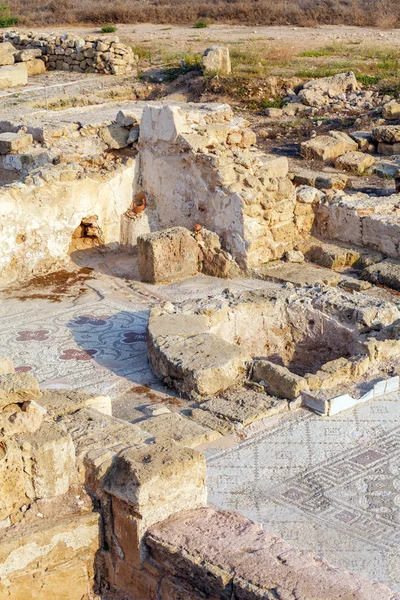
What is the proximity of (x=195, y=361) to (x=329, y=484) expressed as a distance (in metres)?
1.81

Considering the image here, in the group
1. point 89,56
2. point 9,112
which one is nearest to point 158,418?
point 9,112

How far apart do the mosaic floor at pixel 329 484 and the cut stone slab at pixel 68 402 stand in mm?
807

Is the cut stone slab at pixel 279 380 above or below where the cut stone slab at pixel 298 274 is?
above

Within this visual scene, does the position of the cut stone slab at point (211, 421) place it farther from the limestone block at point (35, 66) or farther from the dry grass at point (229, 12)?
the dry grass at point (229, 12)

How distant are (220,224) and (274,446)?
4844 mm

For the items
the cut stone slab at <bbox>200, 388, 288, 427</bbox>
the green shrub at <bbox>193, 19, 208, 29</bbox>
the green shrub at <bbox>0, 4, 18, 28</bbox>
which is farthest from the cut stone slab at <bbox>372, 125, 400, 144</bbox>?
the green shrub at <bbox>0, 4, 18, 28</bbox>

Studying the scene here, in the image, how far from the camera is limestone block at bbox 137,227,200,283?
10.3 m

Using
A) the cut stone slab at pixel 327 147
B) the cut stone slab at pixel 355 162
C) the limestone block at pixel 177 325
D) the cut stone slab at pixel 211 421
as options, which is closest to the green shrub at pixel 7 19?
the cut stone slab at pixel 327 147

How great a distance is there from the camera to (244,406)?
680 cm

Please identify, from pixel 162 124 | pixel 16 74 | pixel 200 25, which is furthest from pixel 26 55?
pixel 162 124

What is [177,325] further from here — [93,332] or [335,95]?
[335,95]

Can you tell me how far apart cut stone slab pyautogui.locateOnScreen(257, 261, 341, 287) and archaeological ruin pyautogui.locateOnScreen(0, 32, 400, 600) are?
0.11 feet

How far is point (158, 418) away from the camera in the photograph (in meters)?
6.43

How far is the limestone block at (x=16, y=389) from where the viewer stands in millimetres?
5027
